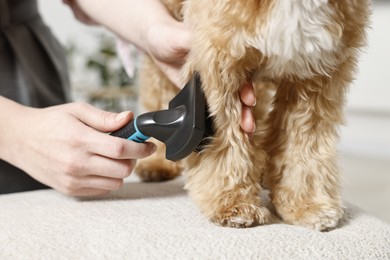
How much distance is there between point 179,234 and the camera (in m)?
0.73

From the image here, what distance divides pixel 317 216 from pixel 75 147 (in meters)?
0.38

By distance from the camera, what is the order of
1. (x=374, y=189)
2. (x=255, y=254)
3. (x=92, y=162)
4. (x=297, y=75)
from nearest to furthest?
(x=255, y=254), (x=297, y=75), (x=92, y=162), (x=374, y=189)

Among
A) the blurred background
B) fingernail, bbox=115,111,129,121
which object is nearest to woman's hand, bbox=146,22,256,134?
fingernail, bbox=115,111,129,121

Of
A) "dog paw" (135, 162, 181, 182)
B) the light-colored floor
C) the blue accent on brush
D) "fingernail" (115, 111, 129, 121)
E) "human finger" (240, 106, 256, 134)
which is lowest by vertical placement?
the light-colored floor

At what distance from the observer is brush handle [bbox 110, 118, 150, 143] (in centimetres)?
85

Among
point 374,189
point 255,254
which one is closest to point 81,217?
point 255,254

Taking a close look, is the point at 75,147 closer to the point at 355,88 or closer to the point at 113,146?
the point at 113,146

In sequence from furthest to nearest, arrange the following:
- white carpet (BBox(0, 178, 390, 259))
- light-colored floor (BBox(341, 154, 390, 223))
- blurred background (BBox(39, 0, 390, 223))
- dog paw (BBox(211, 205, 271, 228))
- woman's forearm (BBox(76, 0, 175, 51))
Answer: blurred background (BBox(39, 0, 390, 223))
light-colored floor (BBox(341, 154, 390, 223))
woman's forearm (BBox(76, 0, 175, 51))
dog paw (BBox(211, 205, 271, 228))
white carpet (BBox(0, 178, 390, 259))

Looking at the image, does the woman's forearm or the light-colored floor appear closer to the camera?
the woman's forearm

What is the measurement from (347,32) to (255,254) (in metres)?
0.31

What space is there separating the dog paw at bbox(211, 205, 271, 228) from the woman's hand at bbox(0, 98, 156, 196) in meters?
0.17

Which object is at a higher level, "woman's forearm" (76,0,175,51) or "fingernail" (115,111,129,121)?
"woman's forearm" (76,0,175,51)

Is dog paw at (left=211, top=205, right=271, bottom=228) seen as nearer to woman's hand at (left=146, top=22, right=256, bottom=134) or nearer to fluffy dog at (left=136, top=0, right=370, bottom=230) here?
fluffy dog at (left=136, top=0, right=370, bottom=230)

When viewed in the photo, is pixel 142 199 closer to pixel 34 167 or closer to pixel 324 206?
pixel 34 167
